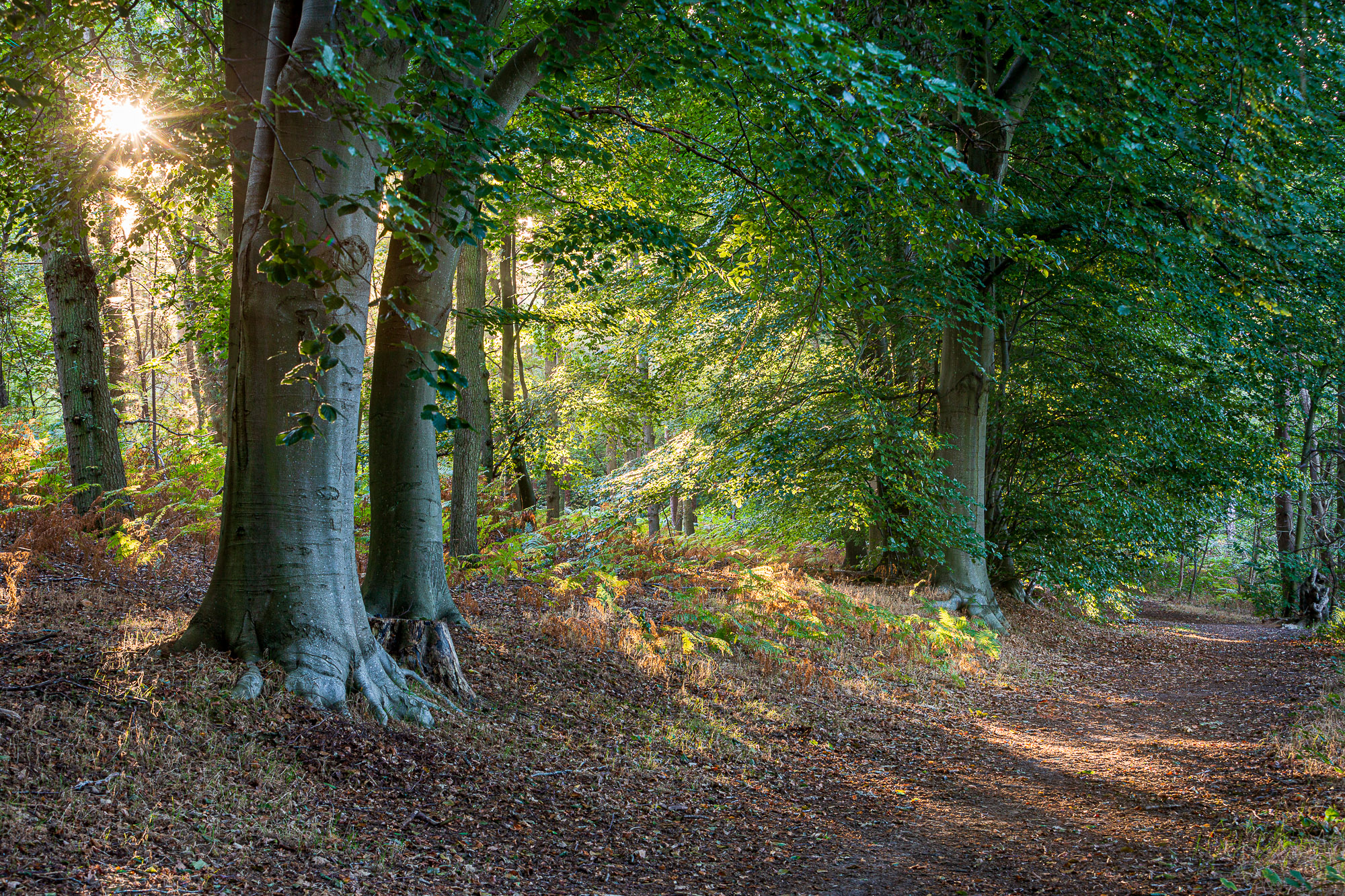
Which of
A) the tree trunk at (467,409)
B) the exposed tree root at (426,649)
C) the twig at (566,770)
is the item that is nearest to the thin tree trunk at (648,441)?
the tree trunk at (467,409)

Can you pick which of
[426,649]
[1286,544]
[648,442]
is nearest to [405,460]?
[426,649]

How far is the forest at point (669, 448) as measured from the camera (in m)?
4.27

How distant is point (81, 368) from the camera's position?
872cm

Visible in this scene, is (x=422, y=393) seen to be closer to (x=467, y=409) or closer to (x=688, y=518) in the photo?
(x=467, y=409)

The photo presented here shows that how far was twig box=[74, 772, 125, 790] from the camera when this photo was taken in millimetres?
3604

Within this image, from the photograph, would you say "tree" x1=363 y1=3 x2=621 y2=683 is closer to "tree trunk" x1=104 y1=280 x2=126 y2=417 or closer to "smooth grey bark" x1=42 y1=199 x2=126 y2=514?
"smooth grey bark" x1=42 y1=199 x2=126 y2=514

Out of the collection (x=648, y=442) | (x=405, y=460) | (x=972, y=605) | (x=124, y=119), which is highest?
(x=124, y=119)

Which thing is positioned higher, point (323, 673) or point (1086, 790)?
point (323, 673)

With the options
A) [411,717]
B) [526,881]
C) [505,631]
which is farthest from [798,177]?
[526,881]

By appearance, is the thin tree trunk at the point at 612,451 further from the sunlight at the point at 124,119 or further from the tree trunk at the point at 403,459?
the sunlight at the point at 124,119

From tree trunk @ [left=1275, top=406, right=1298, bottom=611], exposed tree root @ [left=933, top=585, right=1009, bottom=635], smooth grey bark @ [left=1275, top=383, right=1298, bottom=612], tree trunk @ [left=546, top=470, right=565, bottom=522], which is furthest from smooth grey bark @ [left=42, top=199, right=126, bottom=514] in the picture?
tree trunk @ [left=1275, top=406, right=1298, bottom=611]

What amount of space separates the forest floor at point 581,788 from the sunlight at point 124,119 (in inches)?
144

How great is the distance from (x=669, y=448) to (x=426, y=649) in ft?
27.2

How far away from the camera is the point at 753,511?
630 inches
